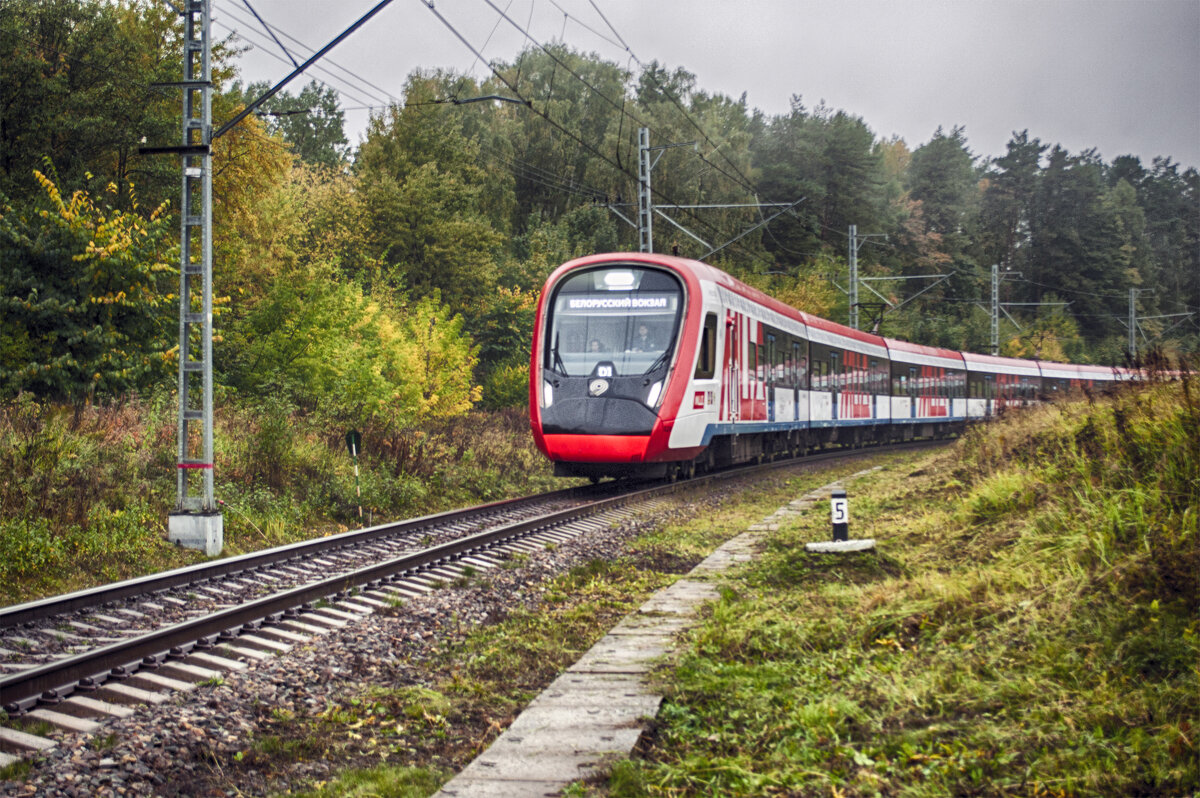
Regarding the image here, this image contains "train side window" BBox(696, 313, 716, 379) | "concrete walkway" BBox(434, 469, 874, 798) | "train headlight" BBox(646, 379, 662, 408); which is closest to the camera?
"concrete walkway" BBox(434, 469, 874, 798)

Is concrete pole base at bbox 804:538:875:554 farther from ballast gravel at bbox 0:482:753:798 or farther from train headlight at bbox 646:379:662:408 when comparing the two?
train headlight at bbox 646:379:662:408

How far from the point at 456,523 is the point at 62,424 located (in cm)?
507

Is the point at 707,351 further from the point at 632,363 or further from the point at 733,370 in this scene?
the point at 733,370

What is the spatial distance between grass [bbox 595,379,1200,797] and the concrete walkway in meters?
0.17

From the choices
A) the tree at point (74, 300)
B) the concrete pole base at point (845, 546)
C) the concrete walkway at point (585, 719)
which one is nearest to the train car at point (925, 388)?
the tree at point (74, 300)

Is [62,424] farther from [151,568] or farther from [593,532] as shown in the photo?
[593,532]

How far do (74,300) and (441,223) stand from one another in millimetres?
26301

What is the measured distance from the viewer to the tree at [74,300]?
16.8m

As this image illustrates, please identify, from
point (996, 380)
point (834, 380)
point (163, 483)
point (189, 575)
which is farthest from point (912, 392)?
point (189, 575)

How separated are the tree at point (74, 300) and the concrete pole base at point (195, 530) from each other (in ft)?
19.8

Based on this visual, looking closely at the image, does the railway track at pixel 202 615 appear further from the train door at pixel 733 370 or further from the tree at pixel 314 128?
the tree at pixel 314 128

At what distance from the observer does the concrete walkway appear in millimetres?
4703

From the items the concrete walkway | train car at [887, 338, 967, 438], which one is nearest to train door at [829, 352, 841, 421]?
train car at [887, 338, 967, 438]

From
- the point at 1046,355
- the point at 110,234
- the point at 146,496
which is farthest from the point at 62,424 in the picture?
the point at 1046,355
